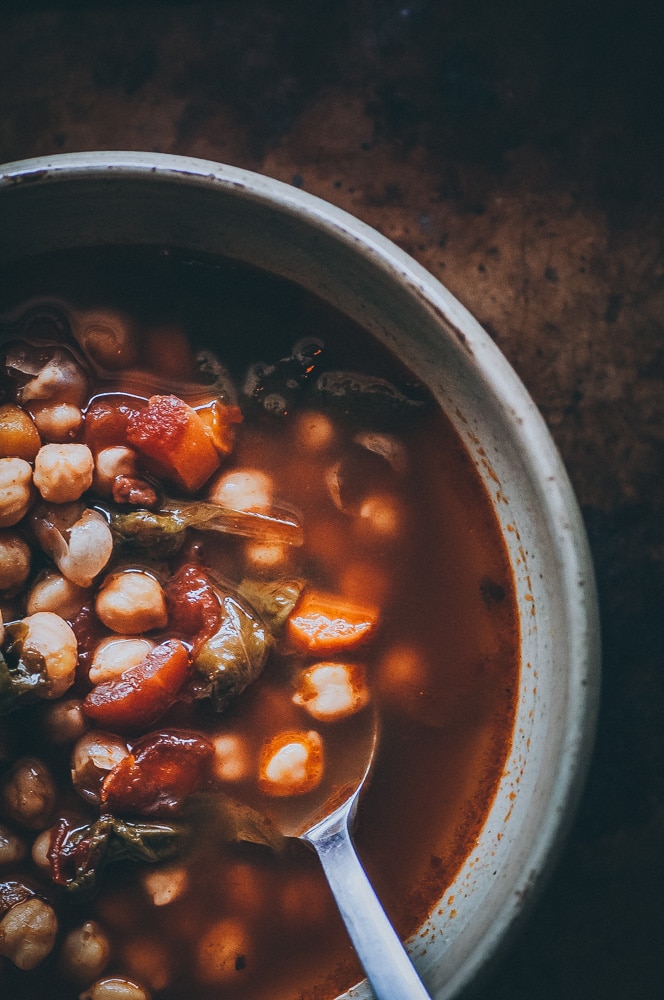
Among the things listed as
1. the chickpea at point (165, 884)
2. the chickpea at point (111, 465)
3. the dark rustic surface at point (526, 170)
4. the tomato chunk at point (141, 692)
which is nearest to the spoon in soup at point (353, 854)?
the chickpea at point (165, 884)

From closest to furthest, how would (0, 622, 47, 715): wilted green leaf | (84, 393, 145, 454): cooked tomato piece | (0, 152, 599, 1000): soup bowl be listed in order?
(0, 152, 599, 1000): soup bowl → (0, 622, 47, 715): wilted green leaf → (84, 393, 145, 454): cooked tomato piece

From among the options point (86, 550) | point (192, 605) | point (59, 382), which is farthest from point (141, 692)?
point (59, 382)

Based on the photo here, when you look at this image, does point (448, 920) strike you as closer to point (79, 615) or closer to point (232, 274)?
point (79, 615)

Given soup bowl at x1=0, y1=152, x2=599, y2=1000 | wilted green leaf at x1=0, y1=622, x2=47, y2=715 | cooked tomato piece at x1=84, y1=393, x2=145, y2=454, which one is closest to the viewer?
soup bowl at x1=0, y1=152, x2=599, y2=1000

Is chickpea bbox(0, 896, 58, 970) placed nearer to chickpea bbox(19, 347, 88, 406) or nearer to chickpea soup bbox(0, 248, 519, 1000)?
chickpea soup bbox(0, 248, 519, 1000)

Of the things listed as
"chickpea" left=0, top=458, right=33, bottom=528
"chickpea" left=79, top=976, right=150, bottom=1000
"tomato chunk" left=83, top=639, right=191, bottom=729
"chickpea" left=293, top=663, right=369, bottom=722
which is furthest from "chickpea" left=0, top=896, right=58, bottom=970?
"chickpea" left=0, top=458, right=33, bottom=528

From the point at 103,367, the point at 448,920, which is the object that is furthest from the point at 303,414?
the point at 448,920

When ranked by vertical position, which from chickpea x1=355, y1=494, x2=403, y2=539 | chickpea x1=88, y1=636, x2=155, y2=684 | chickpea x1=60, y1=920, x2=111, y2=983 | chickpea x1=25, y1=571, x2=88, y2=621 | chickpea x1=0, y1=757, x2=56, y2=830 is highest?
chickpea x1=355, y1=494, x2=403, y2=539

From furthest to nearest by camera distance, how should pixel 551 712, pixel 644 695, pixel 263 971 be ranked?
pixel 644 695 → pixel 263 971 → pixel 551 712
